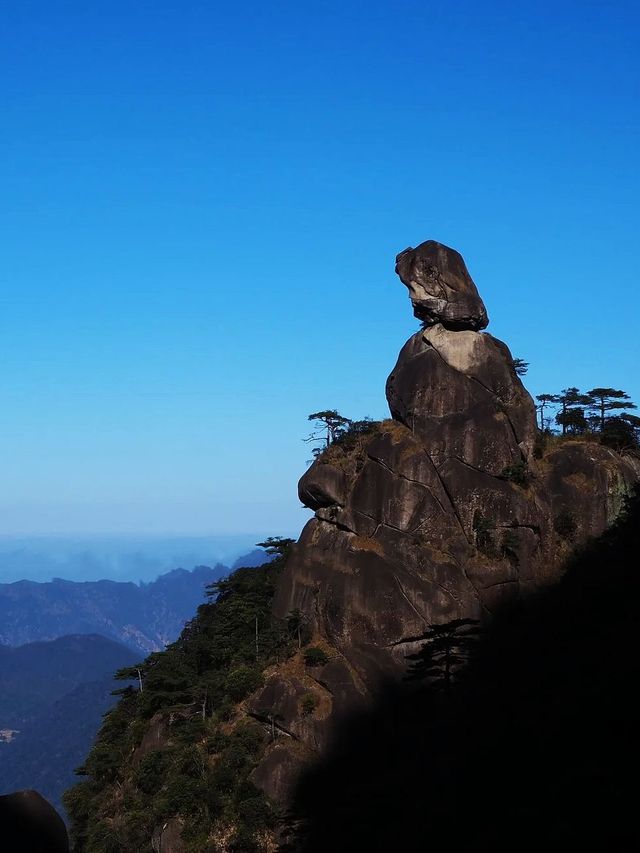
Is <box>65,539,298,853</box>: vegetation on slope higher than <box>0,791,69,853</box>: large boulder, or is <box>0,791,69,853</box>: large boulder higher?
<box>0,791,69,853</box>: large boulder

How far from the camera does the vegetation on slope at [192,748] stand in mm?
51844

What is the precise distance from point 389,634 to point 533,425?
19201mm

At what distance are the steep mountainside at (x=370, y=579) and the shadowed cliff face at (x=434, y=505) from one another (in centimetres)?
A: 11

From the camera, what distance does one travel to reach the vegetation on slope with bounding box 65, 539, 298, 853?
51.8 m

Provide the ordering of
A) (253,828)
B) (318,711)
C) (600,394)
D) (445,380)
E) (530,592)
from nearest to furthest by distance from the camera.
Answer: (253,828), (318,711), (530,592), (445,380), (600,394)

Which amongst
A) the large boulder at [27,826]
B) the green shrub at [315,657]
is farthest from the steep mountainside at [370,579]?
the large boulder at [27,826]

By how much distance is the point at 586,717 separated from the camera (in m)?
34.2

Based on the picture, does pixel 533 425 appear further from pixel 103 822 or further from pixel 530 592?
pixel 103 822

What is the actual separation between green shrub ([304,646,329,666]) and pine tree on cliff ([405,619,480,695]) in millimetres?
5522

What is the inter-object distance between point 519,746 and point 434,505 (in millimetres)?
26862

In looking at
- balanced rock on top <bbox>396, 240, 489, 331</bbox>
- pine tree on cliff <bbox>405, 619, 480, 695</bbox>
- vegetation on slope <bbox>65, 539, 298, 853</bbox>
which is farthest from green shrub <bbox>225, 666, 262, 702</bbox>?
balanced rock on top <bbox>396, 240, 489, 331</bbox>

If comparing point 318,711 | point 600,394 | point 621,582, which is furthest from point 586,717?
point 600,394

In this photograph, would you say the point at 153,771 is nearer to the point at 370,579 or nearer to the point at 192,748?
the point at 192,748

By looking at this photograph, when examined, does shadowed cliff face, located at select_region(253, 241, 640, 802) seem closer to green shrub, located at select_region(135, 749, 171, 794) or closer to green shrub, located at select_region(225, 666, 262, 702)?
green shrub, located at select_region(225, 666, 262, 702)
